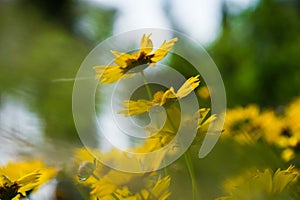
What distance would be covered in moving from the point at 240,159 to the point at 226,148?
0.02 metres

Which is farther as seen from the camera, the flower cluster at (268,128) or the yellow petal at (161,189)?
the flower cluster at (268,128)

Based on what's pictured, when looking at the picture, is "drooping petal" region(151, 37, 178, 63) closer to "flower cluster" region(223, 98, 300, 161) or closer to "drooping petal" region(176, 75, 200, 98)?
"drooping petal" region(176, 75, 200, 98)

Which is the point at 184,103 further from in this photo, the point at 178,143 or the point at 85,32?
the point at 85,32

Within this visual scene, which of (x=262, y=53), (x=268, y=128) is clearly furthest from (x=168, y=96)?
(x=262, y=53)

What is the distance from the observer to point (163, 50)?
12.8 inches

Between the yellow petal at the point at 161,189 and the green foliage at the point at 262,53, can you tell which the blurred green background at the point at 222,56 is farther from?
the yellow petal at the point at 161,189

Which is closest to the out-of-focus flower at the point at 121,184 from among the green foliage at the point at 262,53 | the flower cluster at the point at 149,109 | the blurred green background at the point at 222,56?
the flower cluster at the point at 149,109

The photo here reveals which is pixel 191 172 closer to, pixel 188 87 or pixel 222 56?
pixel 188 87

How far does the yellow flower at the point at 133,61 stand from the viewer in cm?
32

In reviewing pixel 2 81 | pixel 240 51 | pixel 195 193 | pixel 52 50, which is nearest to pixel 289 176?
pixel 195 193

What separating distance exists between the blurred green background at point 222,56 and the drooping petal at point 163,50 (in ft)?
0.57

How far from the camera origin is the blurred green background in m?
0.64

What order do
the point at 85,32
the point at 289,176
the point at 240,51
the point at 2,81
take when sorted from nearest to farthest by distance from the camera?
1. the point at 289,176
2. the point at 2,81
3. the point at 85,32
4. the point at 240,51

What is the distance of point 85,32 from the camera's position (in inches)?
43.9
